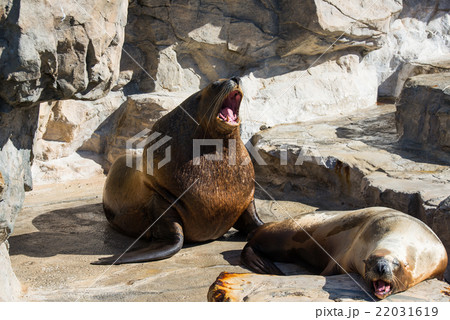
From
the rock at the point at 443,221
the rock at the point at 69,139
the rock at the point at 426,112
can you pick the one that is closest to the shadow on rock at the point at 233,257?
the rock at the point at 443,221

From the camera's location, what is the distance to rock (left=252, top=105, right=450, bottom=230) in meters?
4.95

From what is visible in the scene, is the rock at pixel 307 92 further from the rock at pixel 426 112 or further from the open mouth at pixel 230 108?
the open mouth at pixel 230 108

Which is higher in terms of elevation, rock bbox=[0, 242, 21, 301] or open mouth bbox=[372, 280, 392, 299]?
open mouth bbox=[372, 280, 392, 299]

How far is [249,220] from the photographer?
510cm

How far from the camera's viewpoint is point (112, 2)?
3.83 metres

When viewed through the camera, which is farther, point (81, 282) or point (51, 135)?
point (51, 135)

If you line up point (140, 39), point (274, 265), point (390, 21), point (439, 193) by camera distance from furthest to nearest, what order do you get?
point (390, 21) → point (140, 39) → point (439, 193) → point (274, 265)

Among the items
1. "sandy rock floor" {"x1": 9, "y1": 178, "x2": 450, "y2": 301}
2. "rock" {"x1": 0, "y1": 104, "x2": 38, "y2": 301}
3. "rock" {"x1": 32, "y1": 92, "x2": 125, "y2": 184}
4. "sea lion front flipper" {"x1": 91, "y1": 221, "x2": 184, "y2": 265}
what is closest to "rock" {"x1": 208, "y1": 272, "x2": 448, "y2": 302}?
"sandy rock floor" {"x1": 9, "y1": 178, "x2": 450, "y2": 301}

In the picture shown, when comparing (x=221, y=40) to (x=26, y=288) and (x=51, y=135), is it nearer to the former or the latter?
(x=51, y=135)

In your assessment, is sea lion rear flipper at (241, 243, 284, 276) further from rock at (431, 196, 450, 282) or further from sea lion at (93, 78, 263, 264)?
rock at (431, 196, 450, 282)

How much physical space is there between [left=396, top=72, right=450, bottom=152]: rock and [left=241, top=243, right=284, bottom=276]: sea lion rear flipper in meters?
2.73

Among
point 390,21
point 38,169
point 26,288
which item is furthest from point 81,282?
point 390,21

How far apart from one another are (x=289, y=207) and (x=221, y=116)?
5.42ft

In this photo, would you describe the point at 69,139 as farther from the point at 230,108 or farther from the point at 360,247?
the point at 360,247
